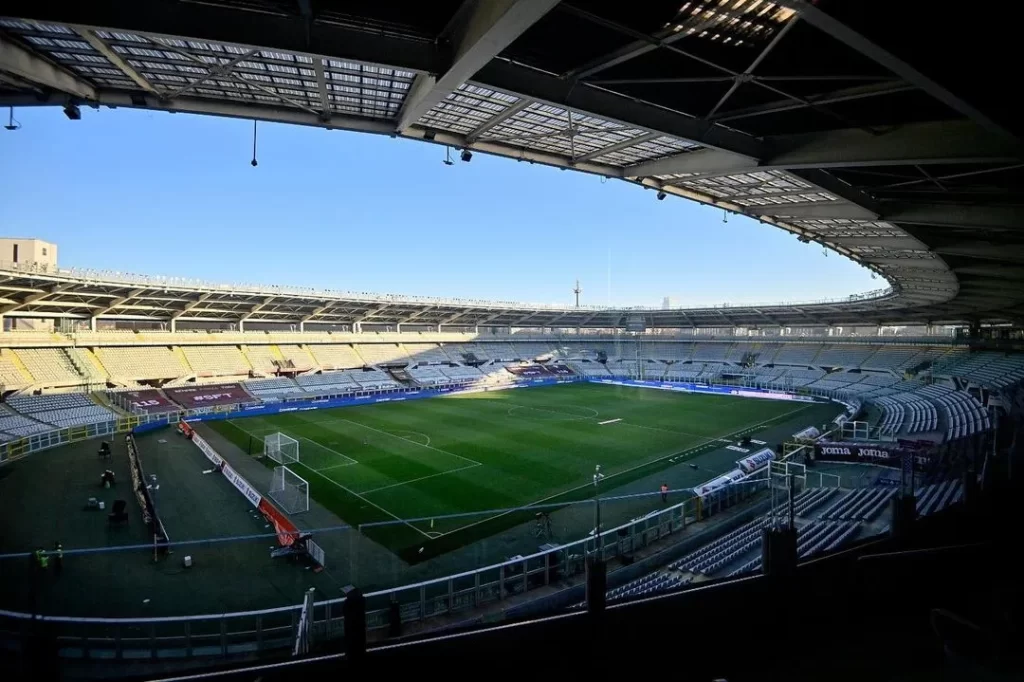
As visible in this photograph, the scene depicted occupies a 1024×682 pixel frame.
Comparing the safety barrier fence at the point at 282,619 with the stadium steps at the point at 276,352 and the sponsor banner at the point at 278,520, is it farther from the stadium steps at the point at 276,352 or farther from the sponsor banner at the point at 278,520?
the stadium steps at the point at 276,352

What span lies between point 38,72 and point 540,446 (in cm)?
2535

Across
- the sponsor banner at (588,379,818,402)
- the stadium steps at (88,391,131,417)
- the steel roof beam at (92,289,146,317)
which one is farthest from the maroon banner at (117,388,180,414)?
the sponsor banner at (588,379,818,402)

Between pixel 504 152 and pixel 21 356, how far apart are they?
141 feet

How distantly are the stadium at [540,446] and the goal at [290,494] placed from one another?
0.73ft

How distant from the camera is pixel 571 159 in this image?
438 inches

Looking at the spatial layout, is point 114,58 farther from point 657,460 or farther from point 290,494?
point 657,460

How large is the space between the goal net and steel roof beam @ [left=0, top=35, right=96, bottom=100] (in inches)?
748

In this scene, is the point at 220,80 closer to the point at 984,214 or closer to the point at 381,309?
the point at 984,214

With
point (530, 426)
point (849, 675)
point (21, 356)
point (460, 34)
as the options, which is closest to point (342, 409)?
point (530, 426)

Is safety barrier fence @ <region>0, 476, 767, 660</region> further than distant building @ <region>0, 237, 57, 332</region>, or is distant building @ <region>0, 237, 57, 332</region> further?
distant building @ <region>0, 237, 57, 332</region>

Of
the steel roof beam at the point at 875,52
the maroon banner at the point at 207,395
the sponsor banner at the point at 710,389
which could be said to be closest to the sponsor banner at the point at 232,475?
the maroon banner at the point at 207,395

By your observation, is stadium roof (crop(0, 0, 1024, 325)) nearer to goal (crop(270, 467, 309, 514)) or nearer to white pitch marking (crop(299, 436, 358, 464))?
goal (crop(270, 467, 309, 514))

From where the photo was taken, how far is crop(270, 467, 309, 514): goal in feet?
62.1

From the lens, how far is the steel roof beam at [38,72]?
6328 millimetres
